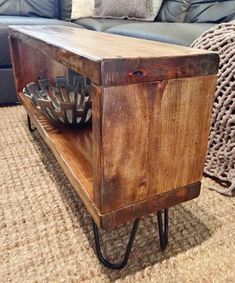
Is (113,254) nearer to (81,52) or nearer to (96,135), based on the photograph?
(96,135)

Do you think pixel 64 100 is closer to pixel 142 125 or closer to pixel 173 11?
pixel 142 125

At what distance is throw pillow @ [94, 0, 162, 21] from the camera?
5.96ft

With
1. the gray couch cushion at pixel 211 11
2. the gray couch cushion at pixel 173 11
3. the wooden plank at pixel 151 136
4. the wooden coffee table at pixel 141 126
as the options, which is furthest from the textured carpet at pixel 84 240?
the gray couch cushion at pixel 173 11

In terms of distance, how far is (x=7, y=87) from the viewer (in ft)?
4.99

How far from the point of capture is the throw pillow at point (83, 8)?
1.90 metres

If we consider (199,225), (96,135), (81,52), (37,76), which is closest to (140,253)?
(199,225)

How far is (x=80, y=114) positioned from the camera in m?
0.83

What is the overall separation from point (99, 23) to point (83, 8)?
0.31m

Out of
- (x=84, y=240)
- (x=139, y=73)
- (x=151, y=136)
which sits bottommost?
(x=84, y=240)

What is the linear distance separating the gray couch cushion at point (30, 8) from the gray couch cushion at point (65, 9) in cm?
3

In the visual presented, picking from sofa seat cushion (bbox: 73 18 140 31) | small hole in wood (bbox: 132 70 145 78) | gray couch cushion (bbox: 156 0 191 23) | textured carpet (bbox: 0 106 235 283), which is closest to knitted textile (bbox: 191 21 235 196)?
textured carpet (bbox: 0 106 235 283)

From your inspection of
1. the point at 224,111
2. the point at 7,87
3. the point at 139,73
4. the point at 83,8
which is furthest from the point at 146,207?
the point at 83,8

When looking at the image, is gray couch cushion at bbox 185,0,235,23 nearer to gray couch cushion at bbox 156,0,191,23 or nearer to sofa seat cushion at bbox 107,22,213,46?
gray couch cushion at bbox 156,0,191,23

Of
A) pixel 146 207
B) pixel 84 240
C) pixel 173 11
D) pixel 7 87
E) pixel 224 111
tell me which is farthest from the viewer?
pixel 173 11
